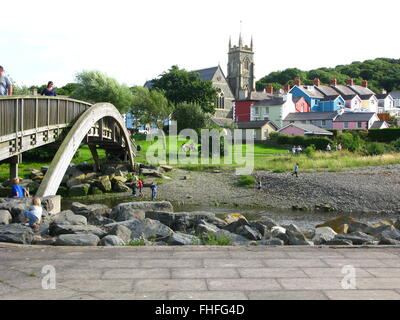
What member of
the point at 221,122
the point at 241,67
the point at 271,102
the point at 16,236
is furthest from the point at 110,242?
the point at 241,67

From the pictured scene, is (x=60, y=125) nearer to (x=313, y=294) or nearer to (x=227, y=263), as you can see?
(x=227, y=263)

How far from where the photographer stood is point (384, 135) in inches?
2650

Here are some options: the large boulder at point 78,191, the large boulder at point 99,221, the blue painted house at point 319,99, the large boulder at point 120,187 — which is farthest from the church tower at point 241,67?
the large boulder at point 99,221

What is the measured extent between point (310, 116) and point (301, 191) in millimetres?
51228

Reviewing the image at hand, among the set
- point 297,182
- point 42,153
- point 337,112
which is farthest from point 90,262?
point 337,112

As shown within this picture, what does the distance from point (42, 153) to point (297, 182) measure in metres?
25.9

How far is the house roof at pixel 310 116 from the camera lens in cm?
8257

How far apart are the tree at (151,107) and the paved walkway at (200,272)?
5293 centimetres

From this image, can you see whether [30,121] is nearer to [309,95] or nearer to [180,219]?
[180,219]

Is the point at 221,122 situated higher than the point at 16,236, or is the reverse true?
the point at 221,122

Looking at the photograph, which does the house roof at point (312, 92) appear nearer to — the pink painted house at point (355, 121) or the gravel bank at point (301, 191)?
the pink painted house at point (355, 121)

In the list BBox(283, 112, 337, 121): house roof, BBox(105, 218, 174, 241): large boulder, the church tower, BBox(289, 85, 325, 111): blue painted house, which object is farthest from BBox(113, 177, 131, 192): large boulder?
the church tower

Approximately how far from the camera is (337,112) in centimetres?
8362

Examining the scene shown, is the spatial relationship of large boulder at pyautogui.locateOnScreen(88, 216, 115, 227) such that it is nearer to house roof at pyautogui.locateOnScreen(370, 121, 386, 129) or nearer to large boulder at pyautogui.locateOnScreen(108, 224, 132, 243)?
large boulder at pyautogui.locateOnScreen(108, 224, 132, 243)
